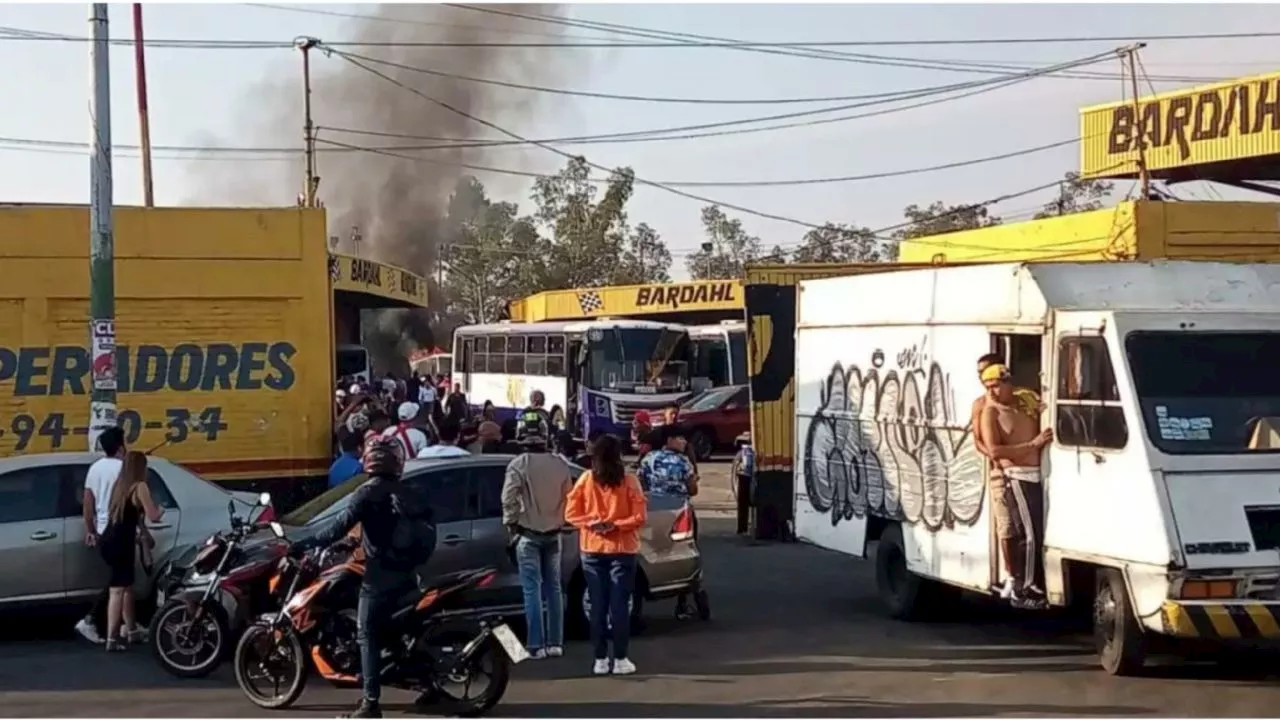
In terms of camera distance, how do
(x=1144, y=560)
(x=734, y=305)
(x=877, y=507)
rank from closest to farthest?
(x=1144, y=560) < (x=877, y=507) < (x=734, y=305)

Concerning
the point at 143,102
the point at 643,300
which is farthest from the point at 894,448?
the point at 643,300

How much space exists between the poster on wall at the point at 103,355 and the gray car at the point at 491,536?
3027 mm

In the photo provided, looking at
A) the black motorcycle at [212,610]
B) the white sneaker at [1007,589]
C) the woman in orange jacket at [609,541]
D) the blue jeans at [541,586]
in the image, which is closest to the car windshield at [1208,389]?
the white sneaker at [1007,589]

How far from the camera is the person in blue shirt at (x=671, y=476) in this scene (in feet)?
41.5

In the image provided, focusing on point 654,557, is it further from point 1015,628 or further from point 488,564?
point 1015,628

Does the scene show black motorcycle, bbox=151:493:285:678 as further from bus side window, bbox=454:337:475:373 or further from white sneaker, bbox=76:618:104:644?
bus side window, bbox=454:337:475:373

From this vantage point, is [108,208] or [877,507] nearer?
[877,507]

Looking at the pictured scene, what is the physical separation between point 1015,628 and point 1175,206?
454 inches


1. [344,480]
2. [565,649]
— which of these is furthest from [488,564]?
[344,480]

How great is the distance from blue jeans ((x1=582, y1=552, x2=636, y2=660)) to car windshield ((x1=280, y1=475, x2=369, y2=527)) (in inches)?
79.0

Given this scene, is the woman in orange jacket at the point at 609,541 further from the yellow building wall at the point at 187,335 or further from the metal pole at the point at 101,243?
the yellow building wall at the point at 187,335

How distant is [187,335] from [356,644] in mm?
8803

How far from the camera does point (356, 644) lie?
30.1 feet

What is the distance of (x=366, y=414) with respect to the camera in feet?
48.7
